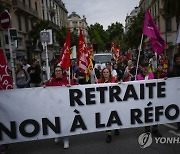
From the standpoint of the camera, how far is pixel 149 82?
5383 millimetres

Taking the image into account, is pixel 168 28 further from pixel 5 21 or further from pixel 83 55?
pixel 5 21

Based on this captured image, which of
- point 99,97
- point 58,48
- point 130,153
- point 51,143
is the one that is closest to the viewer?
point 130,153

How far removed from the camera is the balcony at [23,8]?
121 feet

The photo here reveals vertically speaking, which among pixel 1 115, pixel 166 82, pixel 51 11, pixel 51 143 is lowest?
pixel 51 143

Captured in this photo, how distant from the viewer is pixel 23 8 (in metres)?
39.8

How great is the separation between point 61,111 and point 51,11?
55.5 meters

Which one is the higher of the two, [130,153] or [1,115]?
[1,115]

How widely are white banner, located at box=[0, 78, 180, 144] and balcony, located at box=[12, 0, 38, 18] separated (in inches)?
1352

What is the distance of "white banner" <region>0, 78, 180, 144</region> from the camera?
4.99 m

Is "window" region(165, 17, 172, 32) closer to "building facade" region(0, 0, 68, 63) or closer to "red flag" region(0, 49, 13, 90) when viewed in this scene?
"building facade" region(0, 0, 68, 63)

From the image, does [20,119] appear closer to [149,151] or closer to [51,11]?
[149,151]

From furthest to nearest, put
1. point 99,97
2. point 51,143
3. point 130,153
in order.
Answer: point 51,143 → point 99,97 → point 130,153

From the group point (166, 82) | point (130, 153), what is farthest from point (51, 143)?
point (166, 82)

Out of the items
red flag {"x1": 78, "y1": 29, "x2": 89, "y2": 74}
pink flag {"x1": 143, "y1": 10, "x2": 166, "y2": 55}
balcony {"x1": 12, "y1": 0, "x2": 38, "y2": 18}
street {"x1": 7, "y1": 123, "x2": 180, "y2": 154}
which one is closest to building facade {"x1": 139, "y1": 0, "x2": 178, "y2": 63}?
balcony {"x1": 12, "y1": 0, "x2": 38, "y2": 18}
